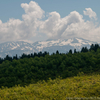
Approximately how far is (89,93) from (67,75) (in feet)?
101

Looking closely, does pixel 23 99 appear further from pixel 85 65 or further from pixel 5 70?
pixel 5 70

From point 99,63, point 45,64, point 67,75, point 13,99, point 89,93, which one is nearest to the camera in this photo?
point 89,93

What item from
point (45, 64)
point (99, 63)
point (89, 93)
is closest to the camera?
point (89, 93)

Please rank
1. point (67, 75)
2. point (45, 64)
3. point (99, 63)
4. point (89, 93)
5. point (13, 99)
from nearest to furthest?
point (89, 93) < point (13, 99) < point (67, 75) < point (99, 63) < point (45, 64)

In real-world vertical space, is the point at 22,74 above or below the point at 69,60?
below

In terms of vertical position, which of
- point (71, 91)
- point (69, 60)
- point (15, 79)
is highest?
point (69, 60)

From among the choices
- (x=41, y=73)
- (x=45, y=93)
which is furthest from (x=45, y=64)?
(x=45, y=93)

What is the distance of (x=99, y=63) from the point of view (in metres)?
58.1

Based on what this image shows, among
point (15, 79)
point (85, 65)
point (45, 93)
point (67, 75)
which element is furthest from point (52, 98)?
point (85, 65)

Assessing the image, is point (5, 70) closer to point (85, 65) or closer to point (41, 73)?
point (41, 73)

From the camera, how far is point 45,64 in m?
64.9

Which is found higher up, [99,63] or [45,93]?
[99,63]

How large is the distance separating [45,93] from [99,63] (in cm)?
4223

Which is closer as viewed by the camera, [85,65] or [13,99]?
[13,99]
